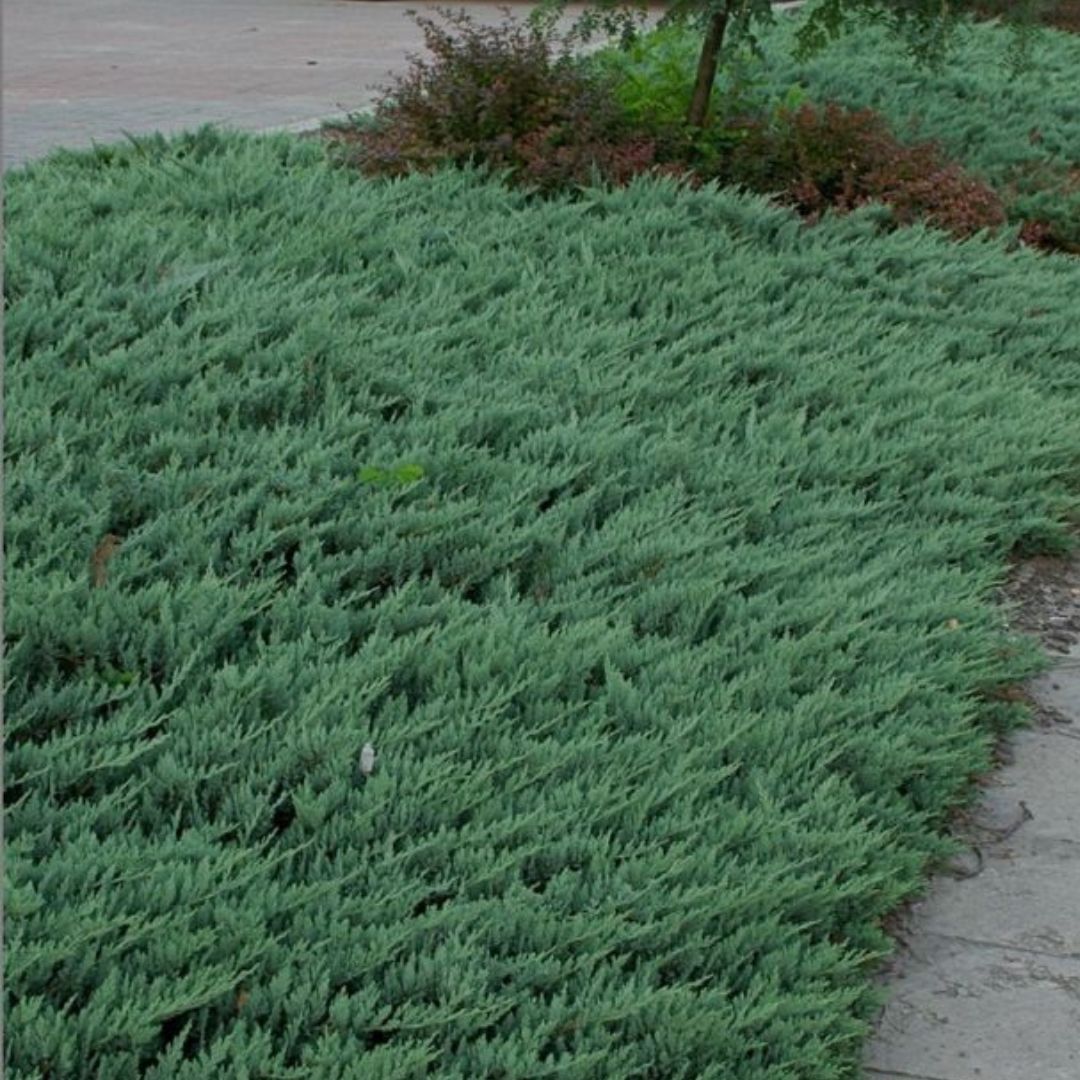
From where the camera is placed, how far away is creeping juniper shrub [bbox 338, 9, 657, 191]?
7.60 metres

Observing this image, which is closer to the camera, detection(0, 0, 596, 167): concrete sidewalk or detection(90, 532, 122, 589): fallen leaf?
detection(90, 532, 122, 589): fallen leaf

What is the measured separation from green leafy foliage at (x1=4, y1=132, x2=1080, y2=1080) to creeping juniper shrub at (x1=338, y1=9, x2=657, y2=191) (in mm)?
590

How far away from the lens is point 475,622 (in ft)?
13.5

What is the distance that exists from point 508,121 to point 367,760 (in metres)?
4.92

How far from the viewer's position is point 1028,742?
4.37 meters

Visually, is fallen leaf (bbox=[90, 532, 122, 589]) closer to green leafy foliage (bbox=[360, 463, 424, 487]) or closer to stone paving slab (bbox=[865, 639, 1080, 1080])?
green leafy foliage (bbox=[360, 463, 424, 487])

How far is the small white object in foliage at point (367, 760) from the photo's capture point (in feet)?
11.4

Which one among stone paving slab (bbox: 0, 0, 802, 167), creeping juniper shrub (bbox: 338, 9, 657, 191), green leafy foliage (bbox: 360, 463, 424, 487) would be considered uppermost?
creeping juniper shrub (bbox: 338, 9, 657, 191)

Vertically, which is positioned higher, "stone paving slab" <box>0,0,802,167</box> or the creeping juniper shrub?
the creeping juniper shrub

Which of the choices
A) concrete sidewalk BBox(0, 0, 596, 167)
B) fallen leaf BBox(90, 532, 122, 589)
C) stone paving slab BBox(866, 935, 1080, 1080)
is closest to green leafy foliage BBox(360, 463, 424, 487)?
fallen leaf BBox(90, 532, 122, 589)

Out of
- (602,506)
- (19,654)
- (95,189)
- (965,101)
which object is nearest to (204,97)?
(965,101)

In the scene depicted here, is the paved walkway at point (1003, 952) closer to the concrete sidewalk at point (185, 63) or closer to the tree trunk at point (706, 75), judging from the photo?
the tree trunk at point (706, 75)

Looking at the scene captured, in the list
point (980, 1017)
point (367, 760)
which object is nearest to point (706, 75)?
point (367, 760)

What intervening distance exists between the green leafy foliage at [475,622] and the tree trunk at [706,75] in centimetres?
158
